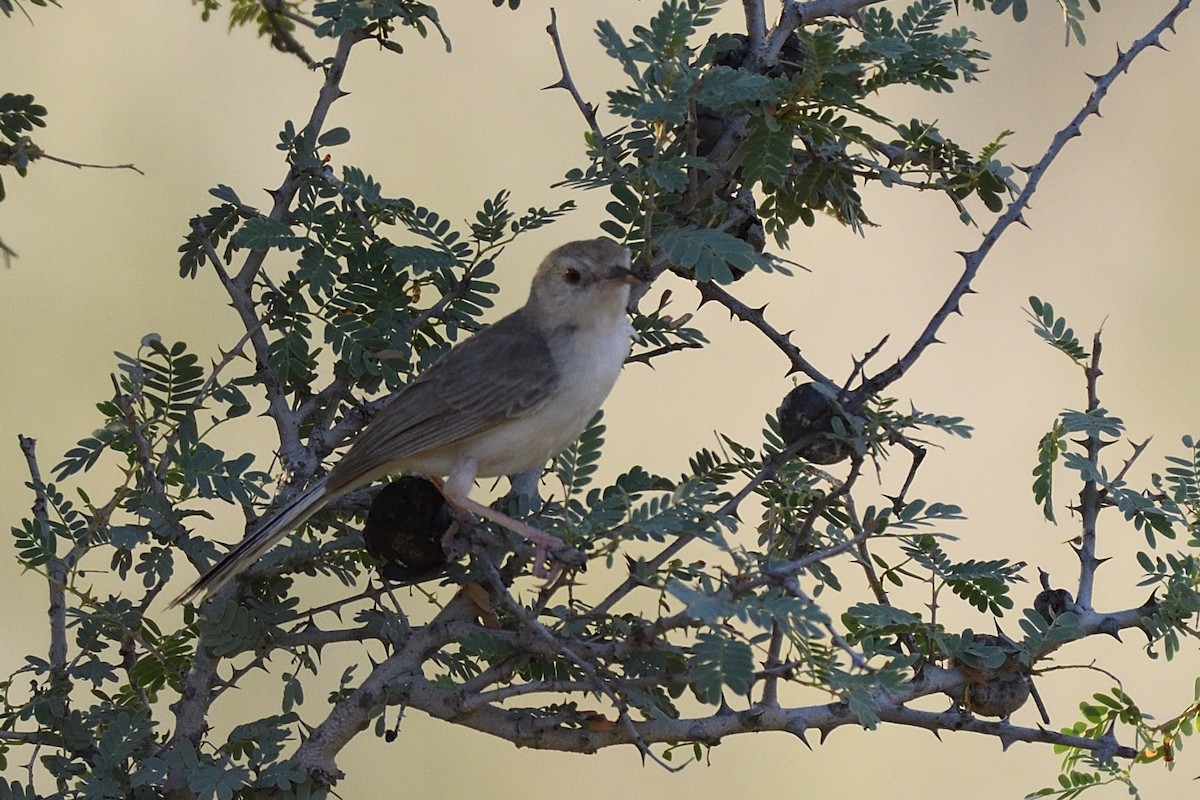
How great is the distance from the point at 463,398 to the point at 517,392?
0.14 metres

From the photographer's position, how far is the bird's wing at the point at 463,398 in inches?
→ 135

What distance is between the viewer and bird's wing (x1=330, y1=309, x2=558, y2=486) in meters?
3.44

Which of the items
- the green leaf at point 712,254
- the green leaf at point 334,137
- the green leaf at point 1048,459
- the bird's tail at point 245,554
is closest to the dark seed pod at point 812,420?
the green leaf at point 712,254

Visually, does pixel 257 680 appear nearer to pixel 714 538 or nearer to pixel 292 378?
pixel 292 378

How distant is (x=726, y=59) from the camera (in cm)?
331

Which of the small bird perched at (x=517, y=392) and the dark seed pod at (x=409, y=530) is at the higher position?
the small bird perched at (x=517, y=392)

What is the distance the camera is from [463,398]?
3.63 metres

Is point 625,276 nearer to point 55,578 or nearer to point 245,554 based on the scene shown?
point 245,554

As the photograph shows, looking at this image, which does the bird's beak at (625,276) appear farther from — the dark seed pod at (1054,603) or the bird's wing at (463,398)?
the dark seed pod at (1054,603)

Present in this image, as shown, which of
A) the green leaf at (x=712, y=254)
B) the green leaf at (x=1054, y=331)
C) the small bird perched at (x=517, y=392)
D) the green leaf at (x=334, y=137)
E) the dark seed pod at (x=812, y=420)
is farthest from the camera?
the small bird perched at (x=517, y=392)

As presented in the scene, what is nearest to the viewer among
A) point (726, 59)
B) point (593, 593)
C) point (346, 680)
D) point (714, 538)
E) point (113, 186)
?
point (714, 538)

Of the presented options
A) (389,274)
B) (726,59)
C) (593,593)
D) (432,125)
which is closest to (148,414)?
(389,274)

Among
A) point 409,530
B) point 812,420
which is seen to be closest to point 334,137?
point 409,530

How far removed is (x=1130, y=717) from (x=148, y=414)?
2.33 meters
